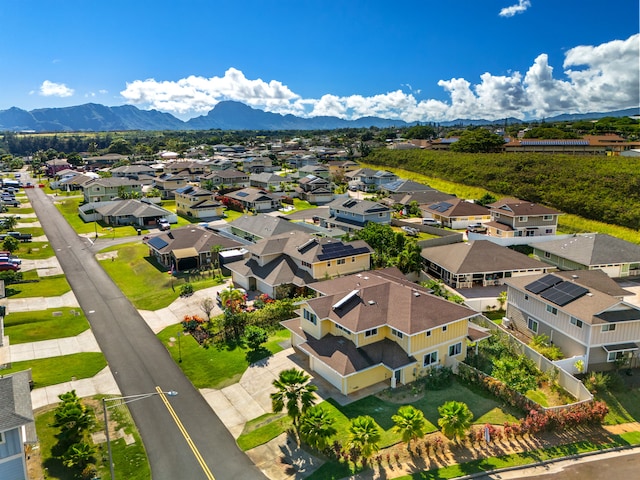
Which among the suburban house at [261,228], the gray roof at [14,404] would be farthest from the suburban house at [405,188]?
the gray roof at [14,404]

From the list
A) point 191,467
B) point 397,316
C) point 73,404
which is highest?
point 397,316

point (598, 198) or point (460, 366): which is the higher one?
point (598, 198)

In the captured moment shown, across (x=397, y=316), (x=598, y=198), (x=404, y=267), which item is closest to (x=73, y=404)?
(x=397, y=316)

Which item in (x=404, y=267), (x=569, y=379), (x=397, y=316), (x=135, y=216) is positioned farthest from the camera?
(x=135, y=216)

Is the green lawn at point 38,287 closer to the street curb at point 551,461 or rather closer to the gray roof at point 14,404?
the gray roof at point 14,404

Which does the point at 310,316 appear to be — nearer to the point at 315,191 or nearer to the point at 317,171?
the point at 315,191

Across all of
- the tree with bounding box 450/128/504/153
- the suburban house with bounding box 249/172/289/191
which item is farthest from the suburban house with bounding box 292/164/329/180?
the tree with bounding box 450/128/504/153

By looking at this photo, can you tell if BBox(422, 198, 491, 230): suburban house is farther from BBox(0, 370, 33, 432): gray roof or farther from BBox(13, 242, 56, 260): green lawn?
BBox(0, 370, 33, 432): gray roof

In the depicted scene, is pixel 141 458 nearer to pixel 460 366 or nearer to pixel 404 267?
pixel 460 366
